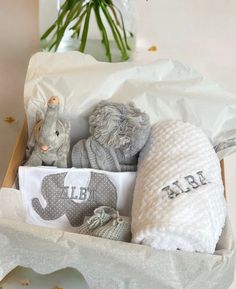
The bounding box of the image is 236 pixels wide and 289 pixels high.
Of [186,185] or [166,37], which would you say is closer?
[186,185]

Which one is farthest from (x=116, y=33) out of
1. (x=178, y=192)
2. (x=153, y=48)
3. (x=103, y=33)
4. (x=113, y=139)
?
(x=178, y=192)

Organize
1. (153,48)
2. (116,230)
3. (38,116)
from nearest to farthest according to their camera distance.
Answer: (116,230)
(38,116)
(153,48)

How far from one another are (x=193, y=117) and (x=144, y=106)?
0.08 meters

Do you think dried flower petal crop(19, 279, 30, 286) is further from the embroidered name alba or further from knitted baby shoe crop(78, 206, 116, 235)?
the embroidered name alba

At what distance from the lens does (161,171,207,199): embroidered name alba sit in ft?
2.05

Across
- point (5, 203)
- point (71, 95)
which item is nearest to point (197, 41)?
point (71, 95)

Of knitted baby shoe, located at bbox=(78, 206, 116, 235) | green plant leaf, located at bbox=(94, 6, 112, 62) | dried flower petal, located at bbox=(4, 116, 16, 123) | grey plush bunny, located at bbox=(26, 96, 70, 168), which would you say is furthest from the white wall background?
knitted baby shoe, located at bbox=(78, 206, 116, 235)

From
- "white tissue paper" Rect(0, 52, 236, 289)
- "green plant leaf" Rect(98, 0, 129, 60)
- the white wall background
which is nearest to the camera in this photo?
"white tissue paper" Rect(0, 52, 236, 289)

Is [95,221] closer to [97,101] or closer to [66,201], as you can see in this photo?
[66,201]

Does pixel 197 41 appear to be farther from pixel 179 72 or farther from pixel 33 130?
pixel 33 130

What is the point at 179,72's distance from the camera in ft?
2.61

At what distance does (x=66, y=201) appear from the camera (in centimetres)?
69

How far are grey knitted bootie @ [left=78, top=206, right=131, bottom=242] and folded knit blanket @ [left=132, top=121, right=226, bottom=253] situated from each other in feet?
0.05

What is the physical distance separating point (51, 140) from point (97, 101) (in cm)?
12
